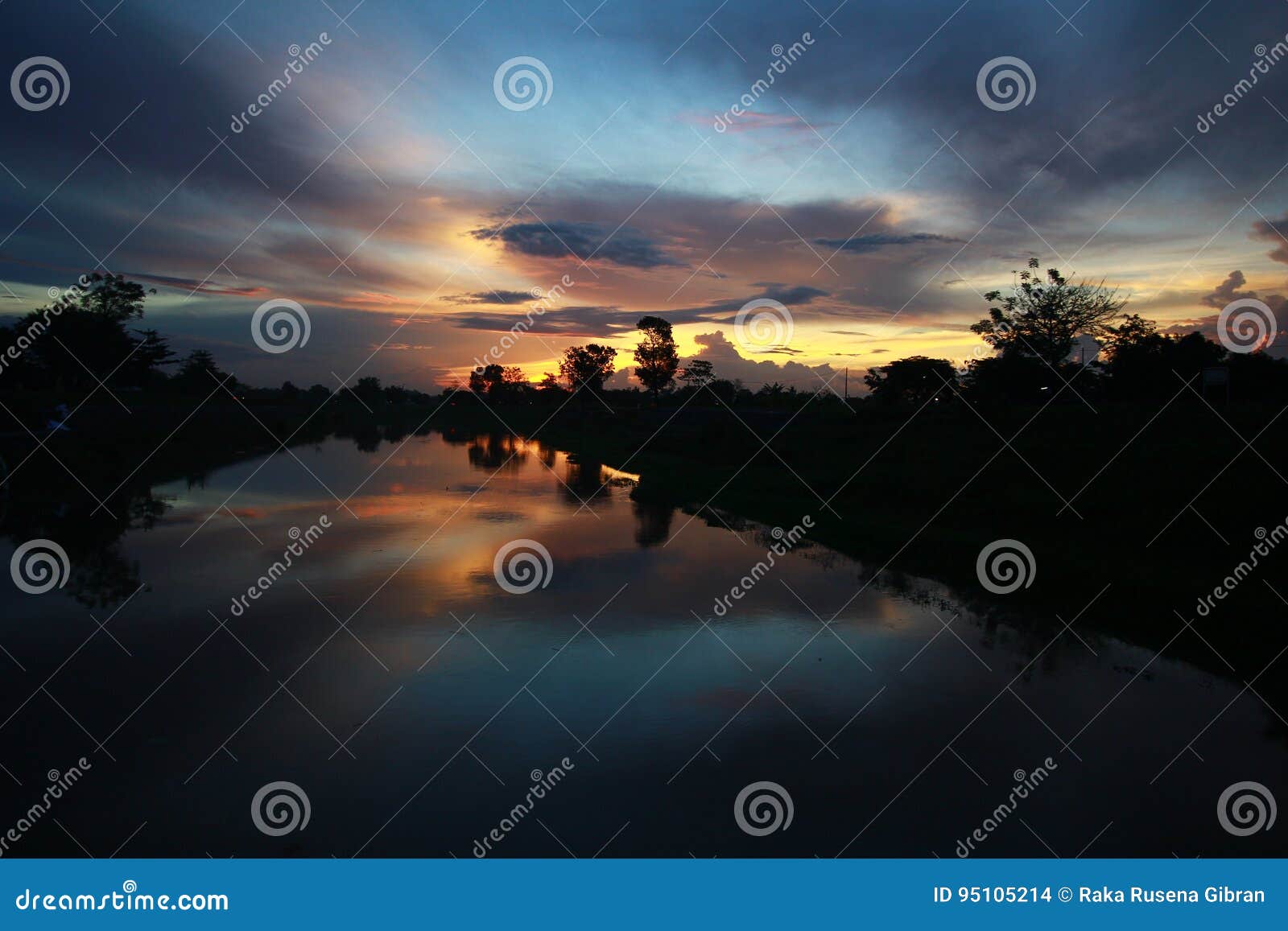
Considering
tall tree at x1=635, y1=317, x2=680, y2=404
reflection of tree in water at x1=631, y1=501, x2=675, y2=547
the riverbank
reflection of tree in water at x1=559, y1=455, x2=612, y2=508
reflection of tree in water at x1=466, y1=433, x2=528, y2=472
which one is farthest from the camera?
tall tree at x1=635, y1=317, x2=680, y2=404

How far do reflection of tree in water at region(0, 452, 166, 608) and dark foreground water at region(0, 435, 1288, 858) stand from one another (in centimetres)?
37

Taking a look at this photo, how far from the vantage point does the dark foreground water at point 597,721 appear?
5695mm

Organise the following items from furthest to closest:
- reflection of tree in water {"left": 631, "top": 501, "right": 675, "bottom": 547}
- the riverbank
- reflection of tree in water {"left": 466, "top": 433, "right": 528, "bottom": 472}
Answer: reflection of tree in water {"left": 466, "top": 433, "right": 528, "bottom": 472}, reflection of tree in water {"left": 631, "top": 501, "right": 675, "bottom": 547}, the riverbank

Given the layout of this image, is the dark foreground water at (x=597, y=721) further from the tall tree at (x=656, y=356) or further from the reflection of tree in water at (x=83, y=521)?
the tall tree at (x=656, y=356)

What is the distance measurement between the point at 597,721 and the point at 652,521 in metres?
13.6

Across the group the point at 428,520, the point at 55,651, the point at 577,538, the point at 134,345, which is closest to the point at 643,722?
the point at 55,651

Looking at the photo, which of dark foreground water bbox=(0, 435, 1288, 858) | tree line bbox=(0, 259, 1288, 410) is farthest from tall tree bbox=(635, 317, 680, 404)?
dark foreground water bbox=(0, 435, 1288, 858)

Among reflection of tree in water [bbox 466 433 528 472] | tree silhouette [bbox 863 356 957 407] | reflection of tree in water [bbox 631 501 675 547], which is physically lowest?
reflection of tree in water [bbox 631 501 675 547]

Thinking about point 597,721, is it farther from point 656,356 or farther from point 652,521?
point 656,356

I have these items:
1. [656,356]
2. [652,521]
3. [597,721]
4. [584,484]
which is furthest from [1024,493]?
[656,356]

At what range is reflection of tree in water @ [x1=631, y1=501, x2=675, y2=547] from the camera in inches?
714

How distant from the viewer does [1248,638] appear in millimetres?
9984

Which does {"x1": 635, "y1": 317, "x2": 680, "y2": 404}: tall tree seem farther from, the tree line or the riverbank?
the riverbank

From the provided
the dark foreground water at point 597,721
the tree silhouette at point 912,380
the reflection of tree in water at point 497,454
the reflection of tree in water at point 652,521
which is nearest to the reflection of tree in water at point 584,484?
the reflection of tree in water at point 652,521
